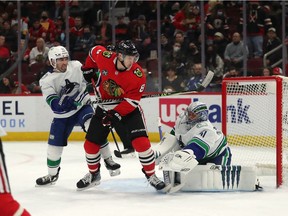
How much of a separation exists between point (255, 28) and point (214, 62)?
636 millimetres

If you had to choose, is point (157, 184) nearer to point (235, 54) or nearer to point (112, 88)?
point (112, 88)

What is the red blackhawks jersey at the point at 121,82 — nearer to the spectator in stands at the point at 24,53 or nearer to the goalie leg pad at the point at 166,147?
the goalie leg pad at the point at 166,147

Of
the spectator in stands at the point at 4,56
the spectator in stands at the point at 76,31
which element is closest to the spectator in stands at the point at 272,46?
the spectator in stands at the point at 76,31

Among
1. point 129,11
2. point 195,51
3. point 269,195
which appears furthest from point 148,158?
point 129,11

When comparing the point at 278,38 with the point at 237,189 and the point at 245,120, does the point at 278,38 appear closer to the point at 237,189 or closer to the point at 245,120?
the point at 245,120

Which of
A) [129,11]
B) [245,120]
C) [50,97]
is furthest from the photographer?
[129,11]

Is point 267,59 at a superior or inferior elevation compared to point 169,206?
superior

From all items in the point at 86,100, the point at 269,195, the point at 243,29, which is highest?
the point at 243,29

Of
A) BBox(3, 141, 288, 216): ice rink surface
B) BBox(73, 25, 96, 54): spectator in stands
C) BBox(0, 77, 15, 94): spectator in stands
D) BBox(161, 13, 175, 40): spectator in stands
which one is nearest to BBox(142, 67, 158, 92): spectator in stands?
BBox(161, 13, 175, 40): spectator in stands

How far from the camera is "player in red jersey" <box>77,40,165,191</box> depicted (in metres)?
4.40

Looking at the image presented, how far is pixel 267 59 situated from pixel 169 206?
4.37 meters

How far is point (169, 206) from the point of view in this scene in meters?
4.05

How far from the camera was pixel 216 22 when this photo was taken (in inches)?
332

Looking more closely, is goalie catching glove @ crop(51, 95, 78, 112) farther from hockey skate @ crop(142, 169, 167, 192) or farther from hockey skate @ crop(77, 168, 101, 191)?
hockey skate @ crop(142, 169, 167, 192)
